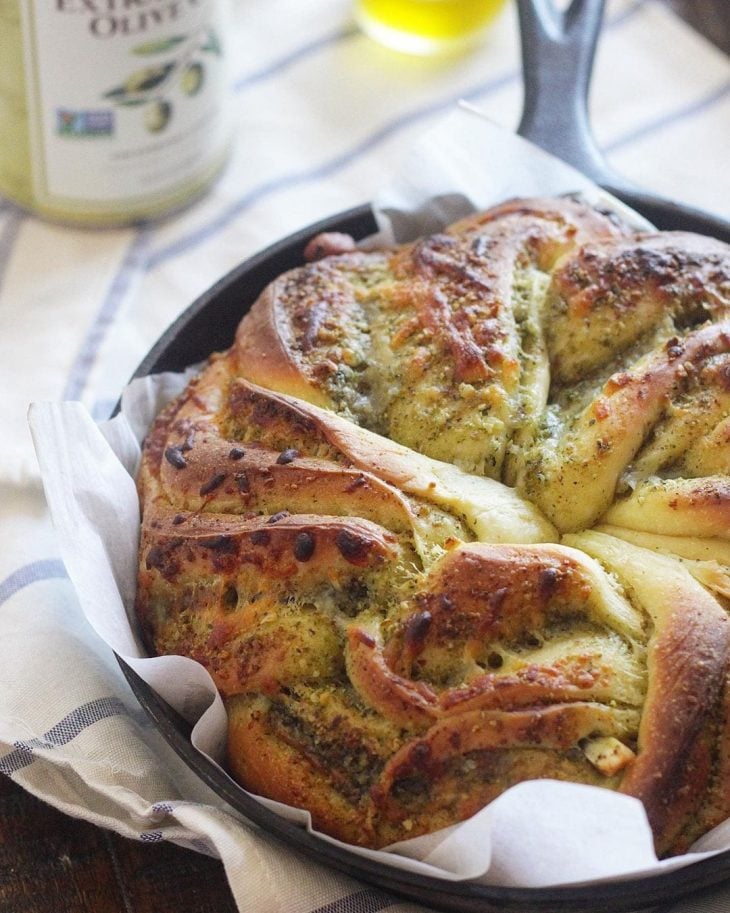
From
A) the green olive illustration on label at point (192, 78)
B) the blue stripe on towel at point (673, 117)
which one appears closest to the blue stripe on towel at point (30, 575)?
the green olive illustration on label at point (192, 78)

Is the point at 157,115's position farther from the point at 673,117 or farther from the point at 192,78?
the point at 673,117

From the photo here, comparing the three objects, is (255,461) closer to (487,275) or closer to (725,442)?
(487,275)

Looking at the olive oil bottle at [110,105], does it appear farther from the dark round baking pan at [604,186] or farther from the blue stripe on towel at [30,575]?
the blue stripe on towel at [30,575]

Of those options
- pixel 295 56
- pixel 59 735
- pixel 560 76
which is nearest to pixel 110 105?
pixel 295 56

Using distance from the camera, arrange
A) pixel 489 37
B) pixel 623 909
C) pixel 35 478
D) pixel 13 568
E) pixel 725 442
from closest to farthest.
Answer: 1. pixel 623 909
2. pixel 725 442
3. pixel 13 568
4. pixel 35 478
5. pixel 489 37

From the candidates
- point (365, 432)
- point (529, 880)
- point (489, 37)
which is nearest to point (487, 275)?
point (365, 432)

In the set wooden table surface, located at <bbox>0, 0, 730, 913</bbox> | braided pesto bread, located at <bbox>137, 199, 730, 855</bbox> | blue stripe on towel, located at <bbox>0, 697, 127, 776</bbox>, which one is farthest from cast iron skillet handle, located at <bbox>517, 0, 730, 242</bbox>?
wooden table surface, located at <bbox>0, 0, 730, 913</bbox>
